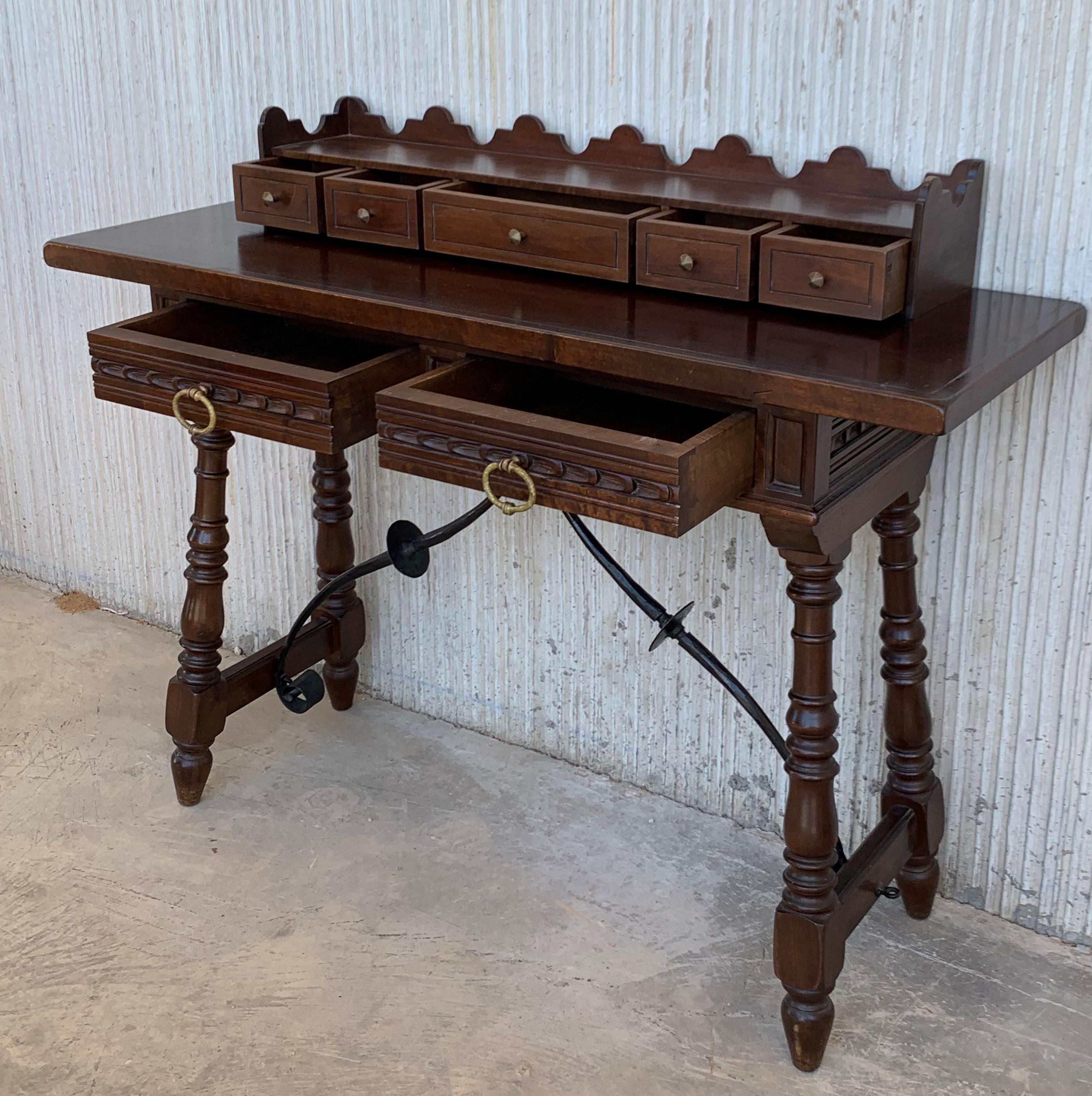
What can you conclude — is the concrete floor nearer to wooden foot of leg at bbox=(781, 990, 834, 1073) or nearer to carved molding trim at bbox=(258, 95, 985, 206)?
wooden foot of leg at bbox=(781, 990, 834, 1073)

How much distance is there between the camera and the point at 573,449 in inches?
66.6

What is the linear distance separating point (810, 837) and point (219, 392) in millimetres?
1042

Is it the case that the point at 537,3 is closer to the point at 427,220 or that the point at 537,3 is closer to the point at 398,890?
the point at 427,220

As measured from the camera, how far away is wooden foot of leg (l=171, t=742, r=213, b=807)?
255 cm

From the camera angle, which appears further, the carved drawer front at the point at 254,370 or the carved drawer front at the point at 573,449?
the carved drawer front at the point at 254,370

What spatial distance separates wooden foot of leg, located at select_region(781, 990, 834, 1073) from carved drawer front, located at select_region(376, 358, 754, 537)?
2.33 ft

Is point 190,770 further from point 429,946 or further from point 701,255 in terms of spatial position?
point 701,255

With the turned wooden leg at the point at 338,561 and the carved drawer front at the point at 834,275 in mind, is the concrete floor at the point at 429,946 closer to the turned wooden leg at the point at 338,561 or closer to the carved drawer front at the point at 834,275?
the turned wooden leg at the point at 338,561

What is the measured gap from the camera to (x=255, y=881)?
238 cm

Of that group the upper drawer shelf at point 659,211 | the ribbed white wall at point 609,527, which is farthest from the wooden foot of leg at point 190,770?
the upper drawer shelf at point 659,211

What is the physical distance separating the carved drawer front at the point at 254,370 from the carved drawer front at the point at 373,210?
0.53 feet

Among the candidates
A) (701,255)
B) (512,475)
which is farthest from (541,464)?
(701,255)

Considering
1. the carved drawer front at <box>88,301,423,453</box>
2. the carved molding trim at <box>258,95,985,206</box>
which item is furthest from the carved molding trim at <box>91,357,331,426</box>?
the carved molding trim at <box>258,95,985,206</box>

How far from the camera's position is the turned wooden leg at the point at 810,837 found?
6.06ft
